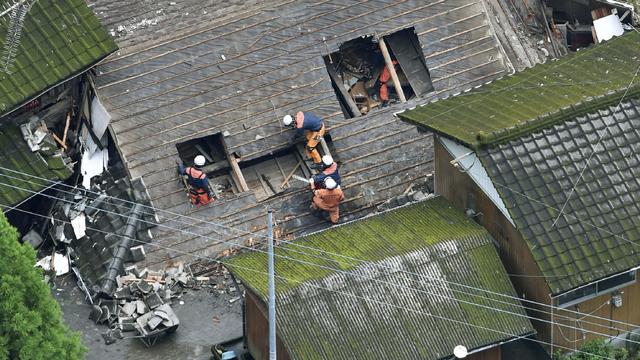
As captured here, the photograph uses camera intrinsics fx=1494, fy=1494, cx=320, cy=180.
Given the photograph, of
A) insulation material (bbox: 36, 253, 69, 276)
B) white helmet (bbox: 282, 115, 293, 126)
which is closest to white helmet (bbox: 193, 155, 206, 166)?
white helmet (bbox: 282, 115, 293, 126)

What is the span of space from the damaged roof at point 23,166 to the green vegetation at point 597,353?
12.0 meters

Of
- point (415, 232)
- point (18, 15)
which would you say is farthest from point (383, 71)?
point (18, 15)

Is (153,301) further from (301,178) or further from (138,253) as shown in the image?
(301,178)

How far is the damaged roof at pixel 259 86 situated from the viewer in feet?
115

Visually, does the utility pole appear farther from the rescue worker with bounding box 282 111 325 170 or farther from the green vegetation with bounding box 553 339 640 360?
the rescue worker with bounding box 282 111 325 170

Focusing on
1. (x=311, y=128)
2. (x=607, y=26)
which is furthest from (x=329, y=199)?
(x=607, y=26)

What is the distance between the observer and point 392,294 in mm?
30141

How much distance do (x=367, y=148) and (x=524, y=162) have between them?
6144 mm

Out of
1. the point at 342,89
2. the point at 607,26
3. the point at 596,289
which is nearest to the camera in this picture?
the point at 596,289

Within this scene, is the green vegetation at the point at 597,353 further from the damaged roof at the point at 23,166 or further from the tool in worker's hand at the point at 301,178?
the damaged roof at the point at 23,166

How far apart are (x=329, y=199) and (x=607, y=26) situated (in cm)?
889

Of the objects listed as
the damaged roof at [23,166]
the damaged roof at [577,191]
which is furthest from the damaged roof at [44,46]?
the damaged roof at [577,191]

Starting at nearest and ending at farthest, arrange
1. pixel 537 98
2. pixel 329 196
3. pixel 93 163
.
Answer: pixel 537 98
pixel 329 196
pixel 93 163

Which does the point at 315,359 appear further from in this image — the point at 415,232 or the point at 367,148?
the point at 367,148
